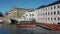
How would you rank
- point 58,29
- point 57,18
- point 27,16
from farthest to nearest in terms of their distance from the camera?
point 27,16 → point 57,18 → point 58,29

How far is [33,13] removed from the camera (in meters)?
99.7

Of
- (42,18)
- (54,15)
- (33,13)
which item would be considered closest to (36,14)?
(33,13)

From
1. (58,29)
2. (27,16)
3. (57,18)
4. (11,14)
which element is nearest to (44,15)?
(57,18)

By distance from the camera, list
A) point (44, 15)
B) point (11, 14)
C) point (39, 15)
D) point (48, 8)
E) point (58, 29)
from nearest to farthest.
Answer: point (58, 29), point (48, 8), point (44, 15), point (39, 15), point (11, 14)

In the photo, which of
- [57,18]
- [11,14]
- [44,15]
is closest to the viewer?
[57,18]

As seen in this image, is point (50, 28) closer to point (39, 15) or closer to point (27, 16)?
point (39, 15)

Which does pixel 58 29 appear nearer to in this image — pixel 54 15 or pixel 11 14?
pixel 54 15

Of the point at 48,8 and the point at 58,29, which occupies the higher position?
the point at 48,8

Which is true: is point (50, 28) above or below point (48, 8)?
below

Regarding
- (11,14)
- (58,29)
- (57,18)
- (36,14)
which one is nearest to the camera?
(58,29)

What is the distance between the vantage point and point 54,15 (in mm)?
69125

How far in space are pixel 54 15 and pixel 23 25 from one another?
40.1 feet

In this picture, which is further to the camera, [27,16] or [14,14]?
[14,14]

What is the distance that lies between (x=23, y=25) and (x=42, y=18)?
54.2 ft
